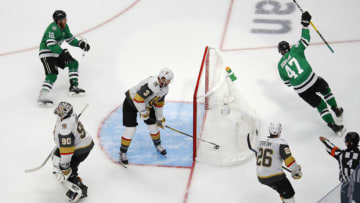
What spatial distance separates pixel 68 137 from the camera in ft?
14.1

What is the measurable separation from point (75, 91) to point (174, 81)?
1.11 metres

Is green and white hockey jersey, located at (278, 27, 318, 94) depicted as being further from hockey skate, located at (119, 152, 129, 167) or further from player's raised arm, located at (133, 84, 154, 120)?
hockey skate, located at (119, 152, 129, 167)

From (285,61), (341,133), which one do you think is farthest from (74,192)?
(341,133)

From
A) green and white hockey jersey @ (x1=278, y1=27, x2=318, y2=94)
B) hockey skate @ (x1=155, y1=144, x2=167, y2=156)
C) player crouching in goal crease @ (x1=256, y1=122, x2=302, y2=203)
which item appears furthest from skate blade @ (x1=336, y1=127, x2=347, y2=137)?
hockey skate @ (x1=155, y1=144, x2=167, y2=156)

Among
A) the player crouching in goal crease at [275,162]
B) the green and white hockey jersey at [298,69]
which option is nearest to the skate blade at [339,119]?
the green and white hockey jersey at [298,69]

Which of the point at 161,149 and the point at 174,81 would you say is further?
the point at 174,81

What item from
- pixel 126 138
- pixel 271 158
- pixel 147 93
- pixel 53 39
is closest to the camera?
pixel 271 158

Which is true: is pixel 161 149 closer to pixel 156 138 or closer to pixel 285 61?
pixel 156 138

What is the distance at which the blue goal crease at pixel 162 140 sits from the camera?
5.11 metres

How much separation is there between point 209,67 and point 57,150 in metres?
1.58

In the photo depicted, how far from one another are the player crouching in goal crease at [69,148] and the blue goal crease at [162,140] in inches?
24.7

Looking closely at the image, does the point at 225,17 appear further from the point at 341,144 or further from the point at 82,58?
the point at 341,144

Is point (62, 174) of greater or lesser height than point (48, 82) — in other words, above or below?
below

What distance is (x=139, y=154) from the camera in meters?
5.18
